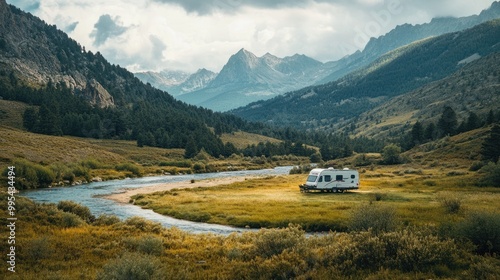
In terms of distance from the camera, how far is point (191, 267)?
22.2 metres

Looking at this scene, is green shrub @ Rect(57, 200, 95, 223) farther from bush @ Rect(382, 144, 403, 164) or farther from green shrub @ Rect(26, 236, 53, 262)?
bush @ Rect(382, 144, 403, 164)

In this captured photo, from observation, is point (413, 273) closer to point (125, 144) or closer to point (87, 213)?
point (87, 213)

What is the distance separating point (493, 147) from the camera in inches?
3415

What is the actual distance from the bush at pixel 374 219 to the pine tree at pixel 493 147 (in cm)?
7220

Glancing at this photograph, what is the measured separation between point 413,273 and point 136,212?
136 ft

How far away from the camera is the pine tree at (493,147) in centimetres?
8644

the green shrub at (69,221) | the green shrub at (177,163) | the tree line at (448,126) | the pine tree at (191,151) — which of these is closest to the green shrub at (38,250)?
the green shrub at (69,221)

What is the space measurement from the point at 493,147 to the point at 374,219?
74.4 metres

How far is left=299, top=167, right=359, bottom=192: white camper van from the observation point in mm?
65125

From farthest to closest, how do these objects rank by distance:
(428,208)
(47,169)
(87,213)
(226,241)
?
(47,169), (428,208), (87,213), (226,241)

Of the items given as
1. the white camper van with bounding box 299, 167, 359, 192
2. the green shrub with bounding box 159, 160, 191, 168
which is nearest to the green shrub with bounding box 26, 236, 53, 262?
the white camper van with bounding box 299, 167, 359, 192

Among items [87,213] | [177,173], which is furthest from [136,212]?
[177,173]

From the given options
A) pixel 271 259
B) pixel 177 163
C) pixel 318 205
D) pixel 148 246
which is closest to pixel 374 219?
pixel 271 259

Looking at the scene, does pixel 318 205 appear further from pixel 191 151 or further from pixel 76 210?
pixel 191 151
